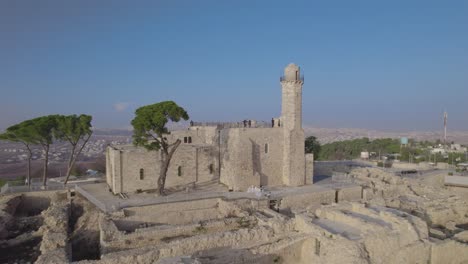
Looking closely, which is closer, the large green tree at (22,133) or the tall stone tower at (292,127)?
the large green tree at (22,133)

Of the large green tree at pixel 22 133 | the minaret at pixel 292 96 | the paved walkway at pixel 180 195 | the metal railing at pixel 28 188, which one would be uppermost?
the minaret at pixel 292 96

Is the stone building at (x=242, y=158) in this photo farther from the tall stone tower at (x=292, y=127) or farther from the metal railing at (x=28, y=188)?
the metal railing at (x=28, y=188)

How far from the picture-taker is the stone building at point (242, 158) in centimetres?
2227

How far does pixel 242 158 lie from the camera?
74.8 ft

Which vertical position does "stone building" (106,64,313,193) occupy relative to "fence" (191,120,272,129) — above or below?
below

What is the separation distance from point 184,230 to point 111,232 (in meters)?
3.40

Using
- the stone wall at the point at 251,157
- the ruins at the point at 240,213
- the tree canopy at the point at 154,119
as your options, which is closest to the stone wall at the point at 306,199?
the ruins at the point at 240,213

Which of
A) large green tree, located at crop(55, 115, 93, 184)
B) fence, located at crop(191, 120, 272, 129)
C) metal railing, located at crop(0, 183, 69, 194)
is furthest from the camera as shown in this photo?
fence, located at crop(191, 120, 272, 129)

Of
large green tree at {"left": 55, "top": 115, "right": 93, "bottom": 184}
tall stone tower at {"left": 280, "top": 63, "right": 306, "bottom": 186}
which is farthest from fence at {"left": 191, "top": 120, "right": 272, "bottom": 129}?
large green tree at {"left": 55, "top": 115, "right": 93, "bottom": 184}

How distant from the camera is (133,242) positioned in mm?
14078

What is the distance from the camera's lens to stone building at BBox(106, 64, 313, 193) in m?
22.3

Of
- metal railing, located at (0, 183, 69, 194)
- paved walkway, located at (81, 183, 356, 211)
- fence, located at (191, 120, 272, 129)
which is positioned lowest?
paved walkway, located at (81, 183, 356, 211)

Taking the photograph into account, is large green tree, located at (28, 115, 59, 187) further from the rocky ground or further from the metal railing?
the rocky ground

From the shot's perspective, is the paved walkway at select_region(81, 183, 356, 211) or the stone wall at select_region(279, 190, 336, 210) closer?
the paved walkway at select_region(81, 183, 356, 211)
